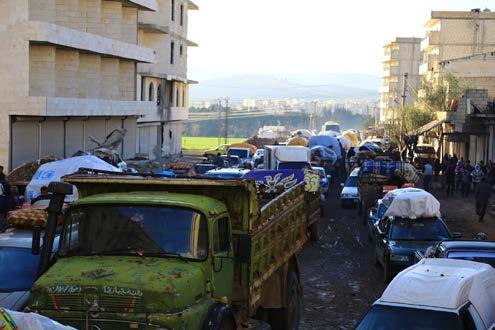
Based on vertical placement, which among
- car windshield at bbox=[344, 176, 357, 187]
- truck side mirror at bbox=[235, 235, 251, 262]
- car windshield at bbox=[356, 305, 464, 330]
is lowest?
→ car windshield at bbox=[344, 176, 357, 187]

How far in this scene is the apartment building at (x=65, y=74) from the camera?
32750 mm

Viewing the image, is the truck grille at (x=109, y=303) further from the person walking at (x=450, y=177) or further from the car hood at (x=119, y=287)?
the person walking at (x=450, y=177)

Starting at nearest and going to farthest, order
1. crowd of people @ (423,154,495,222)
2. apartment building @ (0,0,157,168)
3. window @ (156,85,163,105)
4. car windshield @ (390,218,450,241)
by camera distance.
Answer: car windshield @ (390,218,450,241) < apartment building @ (0,0,157,168) < crowd of people @ (423,154,495,222) < window @ (156,85,163,105)

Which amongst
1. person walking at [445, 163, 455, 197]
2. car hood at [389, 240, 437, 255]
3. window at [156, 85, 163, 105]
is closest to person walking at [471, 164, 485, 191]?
person walking at [445, 163, 455, 197]

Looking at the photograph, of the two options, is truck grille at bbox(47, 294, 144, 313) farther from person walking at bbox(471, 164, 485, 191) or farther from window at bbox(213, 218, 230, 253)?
person walking at bbox(471, 164, 485, 191)

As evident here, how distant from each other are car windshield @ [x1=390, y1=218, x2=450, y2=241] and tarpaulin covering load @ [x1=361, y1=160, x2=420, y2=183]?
40.1 ft

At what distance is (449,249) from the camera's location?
45.6ft

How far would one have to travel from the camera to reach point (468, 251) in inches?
543

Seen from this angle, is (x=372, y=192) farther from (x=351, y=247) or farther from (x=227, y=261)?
(x=227, y=261)

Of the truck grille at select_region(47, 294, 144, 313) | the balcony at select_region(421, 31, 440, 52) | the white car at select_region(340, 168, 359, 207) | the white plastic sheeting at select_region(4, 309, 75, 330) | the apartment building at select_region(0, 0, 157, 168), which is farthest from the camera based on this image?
the balcony at select_region(421, 31, 440, 52)

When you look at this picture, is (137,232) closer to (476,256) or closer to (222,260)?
(222,260)

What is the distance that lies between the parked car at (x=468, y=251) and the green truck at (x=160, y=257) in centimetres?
343

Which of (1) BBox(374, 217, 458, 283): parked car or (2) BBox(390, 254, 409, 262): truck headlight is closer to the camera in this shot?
(2) BBox(390, 254, 409, 262): truck headlight

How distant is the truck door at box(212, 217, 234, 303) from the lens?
376 inches
